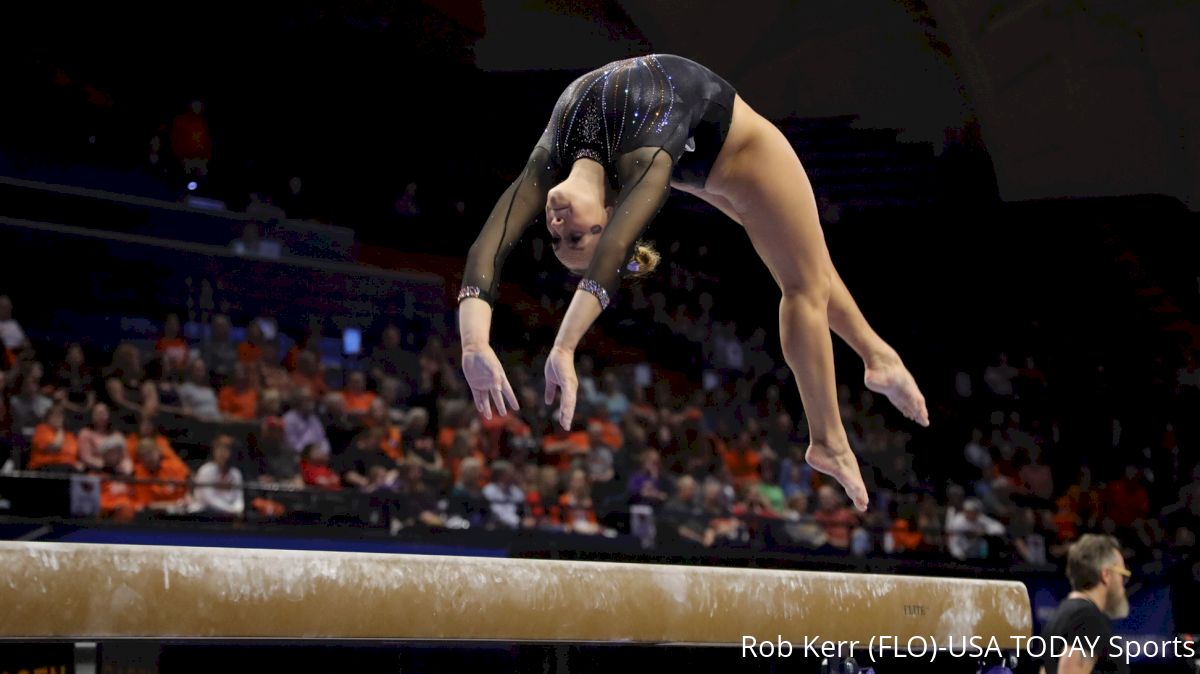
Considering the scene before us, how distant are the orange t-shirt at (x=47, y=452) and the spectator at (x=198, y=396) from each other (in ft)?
3.38

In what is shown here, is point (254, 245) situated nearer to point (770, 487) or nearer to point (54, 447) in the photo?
point (54, 447)

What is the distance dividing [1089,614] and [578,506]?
13.6ft

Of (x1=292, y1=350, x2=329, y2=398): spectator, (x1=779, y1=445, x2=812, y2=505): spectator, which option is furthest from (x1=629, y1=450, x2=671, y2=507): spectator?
(x1=292, y1=350, x2=329, y2=398): spectator

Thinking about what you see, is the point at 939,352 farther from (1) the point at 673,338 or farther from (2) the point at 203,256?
(2) the point at 203,256

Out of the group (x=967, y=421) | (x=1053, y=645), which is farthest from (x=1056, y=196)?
(x=1053, y=645)

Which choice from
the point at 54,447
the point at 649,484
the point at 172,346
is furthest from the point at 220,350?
the point at 649,484

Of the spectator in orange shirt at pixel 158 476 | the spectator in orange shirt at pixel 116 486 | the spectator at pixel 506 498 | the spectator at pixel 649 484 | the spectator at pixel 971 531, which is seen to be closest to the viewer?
the spectator in orange shirt at pixel 116 486

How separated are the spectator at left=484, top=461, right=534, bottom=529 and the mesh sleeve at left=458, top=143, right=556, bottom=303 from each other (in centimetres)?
469

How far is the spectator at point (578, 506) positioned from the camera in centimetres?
910

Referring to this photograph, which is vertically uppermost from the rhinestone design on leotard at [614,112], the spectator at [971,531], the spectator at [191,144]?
the spectator at [191,144]

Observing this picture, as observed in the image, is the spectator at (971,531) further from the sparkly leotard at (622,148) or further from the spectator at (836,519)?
the sparkly leotard at (622,148)

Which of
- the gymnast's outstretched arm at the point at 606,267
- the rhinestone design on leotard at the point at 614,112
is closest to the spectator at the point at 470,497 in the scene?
the rhinestone design on leotard at the point at 614,112

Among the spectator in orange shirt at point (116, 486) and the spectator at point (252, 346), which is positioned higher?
the spectator at point (252, 346)

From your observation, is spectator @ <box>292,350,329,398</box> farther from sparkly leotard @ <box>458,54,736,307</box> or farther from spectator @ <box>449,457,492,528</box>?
sparkly leotard @ <box>458,54,736,307</box>
